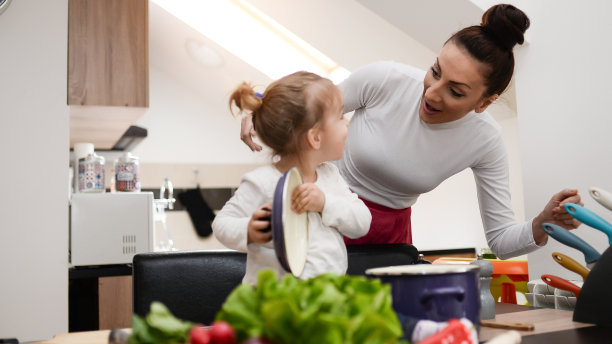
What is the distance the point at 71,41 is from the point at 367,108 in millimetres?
1525

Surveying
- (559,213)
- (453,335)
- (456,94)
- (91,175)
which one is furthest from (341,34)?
(453,335)

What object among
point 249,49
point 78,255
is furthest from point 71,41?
point 249,49

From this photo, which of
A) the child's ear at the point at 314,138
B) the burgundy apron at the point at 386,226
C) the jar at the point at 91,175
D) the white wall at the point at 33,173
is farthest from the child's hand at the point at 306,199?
the jar at the point at 91,175

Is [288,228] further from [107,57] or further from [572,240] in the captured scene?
[107,57]

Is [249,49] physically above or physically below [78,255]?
above

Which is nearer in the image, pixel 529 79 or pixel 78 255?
pixel 529 79

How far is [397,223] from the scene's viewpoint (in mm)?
1333

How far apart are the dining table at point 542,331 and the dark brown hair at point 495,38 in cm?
55

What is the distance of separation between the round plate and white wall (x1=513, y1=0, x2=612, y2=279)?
971 millimetres

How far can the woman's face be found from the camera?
1220 mm

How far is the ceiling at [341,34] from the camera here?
6.75 feet

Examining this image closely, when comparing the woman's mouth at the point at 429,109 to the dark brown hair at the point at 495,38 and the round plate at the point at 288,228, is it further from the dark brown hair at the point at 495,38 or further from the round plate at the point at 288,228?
the round plate at the point at 288,228

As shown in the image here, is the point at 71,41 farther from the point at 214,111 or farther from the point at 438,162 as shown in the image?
the point at 214,111

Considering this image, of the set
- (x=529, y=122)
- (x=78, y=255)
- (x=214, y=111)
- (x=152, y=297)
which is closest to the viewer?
(x=152, y=297)
